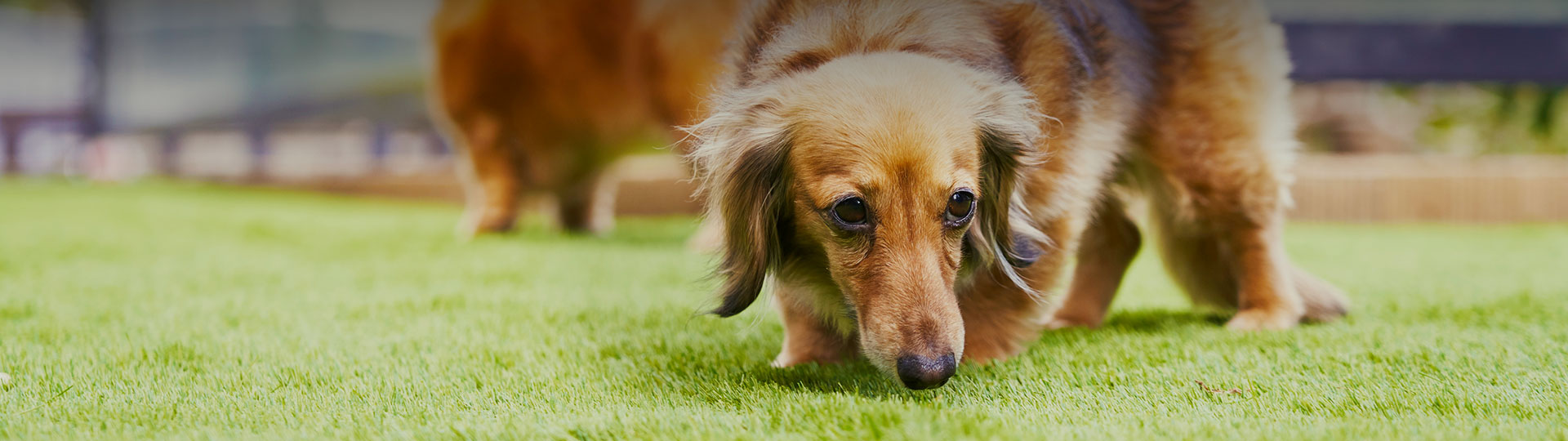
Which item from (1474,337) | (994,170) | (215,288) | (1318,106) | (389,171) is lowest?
(389,171)

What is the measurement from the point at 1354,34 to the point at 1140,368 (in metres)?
6.57

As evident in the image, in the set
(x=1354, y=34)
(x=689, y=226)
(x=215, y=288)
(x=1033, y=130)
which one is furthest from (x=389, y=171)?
(x=1033, y=130)

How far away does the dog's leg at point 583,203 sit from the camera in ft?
19.9

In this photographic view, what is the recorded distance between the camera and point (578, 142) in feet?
19.0

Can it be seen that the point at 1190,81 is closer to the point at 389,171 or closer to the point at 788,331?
the point at 788,331

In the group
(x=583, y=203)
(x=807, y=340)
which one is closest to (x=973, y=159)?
(x=807, y=340)

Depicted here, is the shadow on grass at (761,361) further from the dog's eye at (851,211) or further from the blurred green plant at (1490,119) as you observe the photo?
the blurred green plant at (1490,119)

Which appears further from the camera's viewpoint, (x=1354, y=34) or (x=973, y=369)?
(x=1354, y=34)

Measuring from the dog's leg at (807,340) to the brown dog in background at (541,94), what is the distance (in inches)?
104

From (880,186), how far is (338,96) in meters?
11.4

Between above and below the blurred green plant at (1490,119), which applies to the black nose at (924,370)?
above

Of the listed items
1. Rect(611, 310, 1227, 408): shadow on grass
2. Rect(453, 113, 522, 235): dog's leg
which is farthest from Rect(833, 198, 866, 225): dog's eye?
Rect(453, 113, 522, 235): dog's leg

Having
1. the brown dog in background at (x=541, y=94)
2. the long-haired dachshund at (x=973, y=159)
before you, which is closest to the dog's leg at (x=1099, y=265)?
the long-haired dachshund at (x=973, y=159)

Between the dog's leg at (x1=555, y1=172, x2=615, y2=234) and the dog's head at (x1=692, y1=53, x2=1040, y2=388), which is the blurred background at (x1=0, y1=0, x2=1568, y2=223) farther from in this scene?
the dog's head at (x1=692, y1=53, x2=1040, y2=388)
